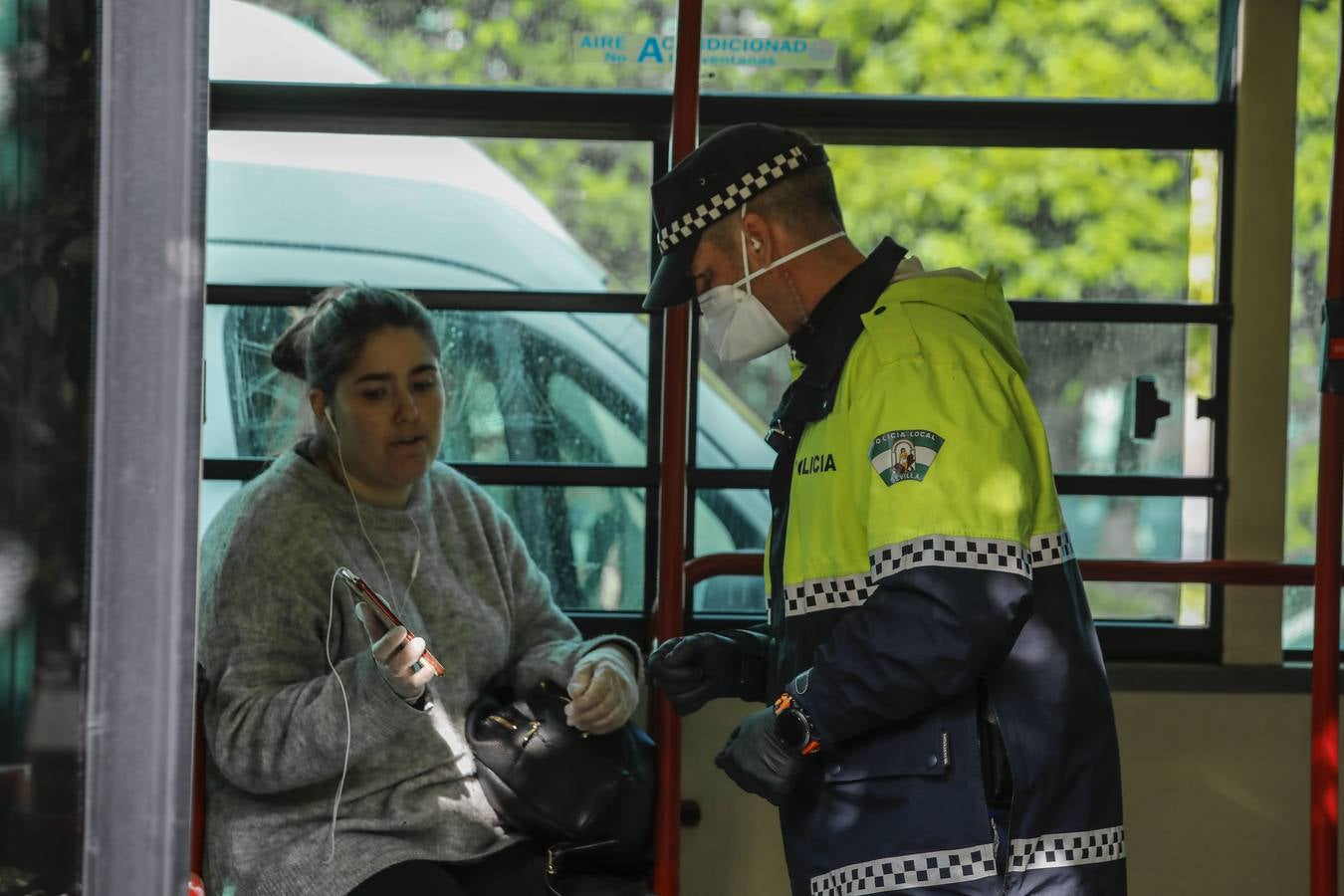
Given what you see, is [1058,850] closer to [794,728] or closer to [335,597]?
[794,728]

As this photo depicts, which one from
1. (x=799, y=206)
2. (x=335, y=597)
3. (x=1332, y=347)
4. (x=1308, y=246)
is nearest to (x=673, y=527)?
(x=335, y=597)

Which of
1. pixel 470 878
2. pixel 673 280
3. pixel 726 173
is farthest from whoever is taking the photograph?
pixel 470 878

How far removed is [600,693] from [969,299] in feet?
3.50

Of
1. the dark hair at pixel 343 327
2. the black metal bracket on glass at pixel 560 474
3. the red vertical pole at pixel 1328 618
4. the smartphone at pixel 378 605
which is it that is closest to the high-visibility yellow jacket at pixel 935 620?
the smartphone at pixel 378 605

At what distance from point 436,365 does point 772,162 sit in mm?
997

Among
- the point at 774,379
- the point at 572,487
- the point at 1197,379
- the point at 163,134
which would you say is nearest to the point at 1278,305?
the point at 1197,379

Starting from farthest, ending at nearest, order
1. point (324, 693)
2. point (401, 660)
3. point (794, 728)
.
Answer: point (324, 693)
point (401, 660)
point (794, 728)

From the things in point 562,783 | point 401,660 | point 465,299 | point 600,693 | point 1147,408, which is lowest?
point 562,783

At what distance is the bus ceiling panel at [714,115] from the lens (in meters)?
3.16

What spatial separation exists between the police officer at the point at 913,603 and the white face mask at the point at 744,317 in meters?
0.02

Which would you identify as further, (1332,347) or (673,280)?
(1332,347)

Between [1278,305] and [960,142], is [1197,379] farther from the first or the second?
[960,142]

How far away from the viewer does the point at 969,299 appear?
1867mm

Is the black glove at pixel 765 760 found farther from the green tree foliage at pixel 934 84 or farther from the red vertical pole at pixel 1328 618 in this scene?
the green tree foliage at pixel 934 84
